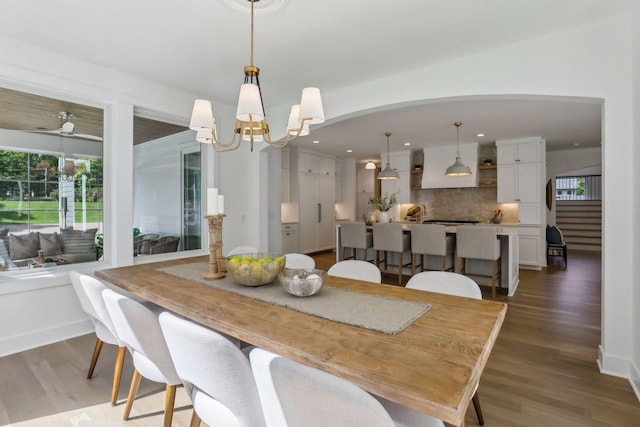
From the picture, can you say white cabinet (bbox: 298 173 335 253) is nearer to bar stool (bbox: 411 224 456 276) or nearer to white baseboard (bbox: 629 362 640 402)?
bar stool (bbox: 411 224 456 276)

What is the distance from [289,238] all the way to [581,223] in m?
8.60

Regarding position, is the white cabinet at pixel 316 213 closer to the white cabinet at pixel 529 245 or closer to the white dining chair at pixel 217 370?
the white cabinet at pixel 529 245

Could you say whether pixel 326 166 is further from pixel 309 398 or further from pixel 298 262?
pixel 309 398

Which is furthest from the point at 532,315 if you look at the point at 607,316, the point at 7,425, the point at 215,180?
the point at 7,425

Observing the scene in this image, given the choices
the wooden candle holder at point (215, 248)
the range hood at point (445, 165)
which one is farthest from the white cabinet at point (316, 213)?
the wooden candle holder at point (215, 248)

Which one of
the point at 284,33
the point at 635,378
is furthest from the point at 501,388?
the point at 284,33

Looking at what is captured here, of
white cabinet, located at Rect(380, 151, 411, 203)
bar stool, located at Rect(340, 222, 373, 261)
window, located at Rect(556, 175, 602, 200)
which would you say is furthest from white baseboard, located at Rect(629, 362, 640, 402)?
window, located at Rect(556, 175, 602, 200)

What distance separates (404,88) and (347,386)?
9.95 ft

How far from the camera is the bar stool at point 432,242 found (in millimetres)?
4477

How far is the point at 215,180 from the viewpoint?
4.14 metres

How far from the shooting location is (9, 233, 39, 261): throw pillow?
282cm

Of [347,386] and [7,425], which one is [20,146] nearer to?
[7,425]

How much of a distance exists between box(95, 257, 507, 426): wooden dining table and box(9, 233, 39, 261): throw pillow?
6.33 feet

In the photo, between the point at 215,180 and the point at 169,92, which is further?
the point at 215,180
